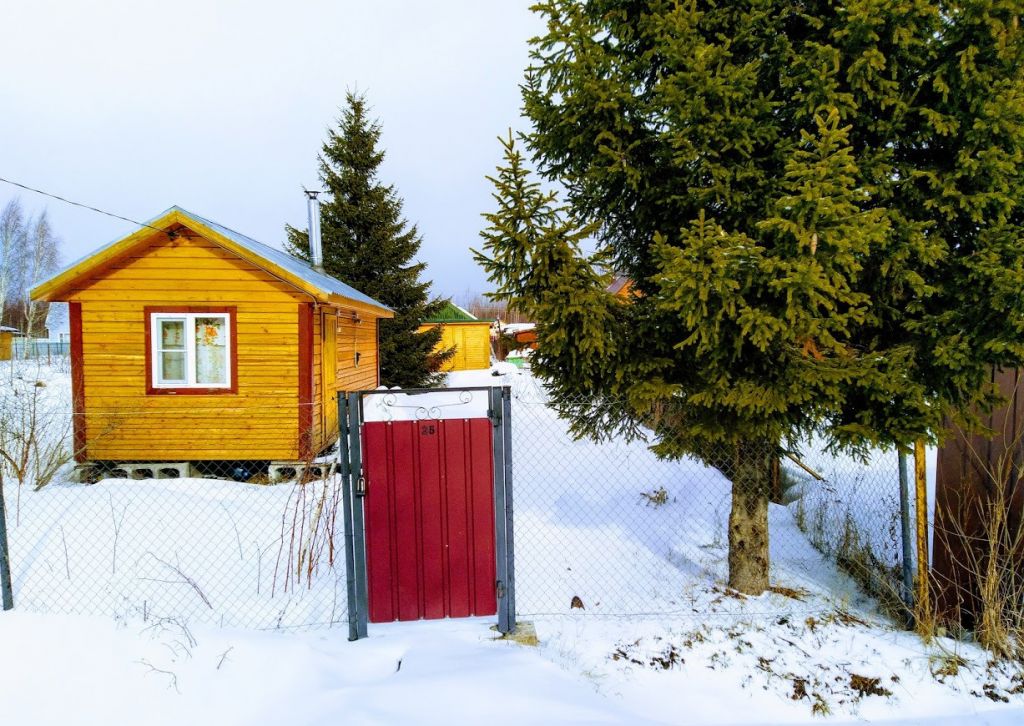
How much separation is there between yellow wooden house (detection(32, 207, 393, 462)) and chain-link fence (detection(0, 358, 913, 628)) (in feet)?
2.08

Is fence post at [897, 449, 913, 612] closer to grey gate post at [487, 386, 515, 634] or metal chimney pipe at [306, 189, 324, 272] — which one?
grey gate post at [487, 386, 515, 634]

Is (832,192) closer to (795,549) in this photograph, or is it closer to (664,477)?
(795,549)

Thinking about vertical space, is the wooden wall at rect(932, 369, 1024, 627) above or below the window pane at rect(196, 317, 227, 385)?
below

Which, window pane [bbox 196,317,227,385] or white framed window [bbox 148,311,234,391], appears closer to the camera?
white framed window [bbox 148,311,234,391]

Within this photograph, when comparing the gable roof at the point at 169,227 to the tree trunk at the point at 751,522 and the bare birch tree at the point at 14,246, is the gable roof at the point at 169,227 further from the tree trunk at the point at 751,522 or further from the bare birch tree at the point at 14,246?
the bare birch tree at the point at 14,246

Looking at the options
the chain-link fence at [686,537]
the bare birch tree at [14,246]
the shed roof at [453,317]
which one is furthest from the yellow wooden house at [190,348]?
the bare birch tree at [14,246]

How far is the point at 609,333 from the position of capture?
350 cm

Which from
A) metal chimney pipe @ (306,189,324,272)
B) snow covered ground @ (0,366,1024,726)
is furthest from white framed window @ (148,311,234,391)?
metal chimney pipe @ (306,189,324,272)

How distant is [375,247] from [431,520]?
1350 cm

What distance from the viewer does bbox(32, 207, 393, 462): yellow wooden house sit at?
7582mm

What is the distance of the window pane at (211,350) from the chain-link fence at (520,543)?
1.54 m

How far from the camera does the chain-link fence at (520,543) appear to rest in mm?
4039

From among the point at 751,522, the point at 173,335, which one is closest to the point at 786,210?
the point at 751,522

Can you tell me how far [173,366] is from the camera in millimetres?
7801
